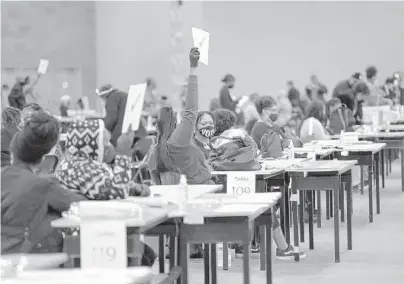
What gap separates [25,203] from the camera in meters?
4.23

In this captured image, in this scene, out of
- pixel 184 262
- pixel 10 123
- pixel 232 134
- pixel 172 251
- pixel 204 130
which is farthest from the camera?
pixel 204 130

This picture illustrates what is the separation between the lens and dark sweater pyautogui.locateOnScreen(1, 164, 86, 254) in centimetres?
423

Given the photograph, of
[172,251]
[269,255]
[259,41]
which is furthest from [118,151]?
[259,41]

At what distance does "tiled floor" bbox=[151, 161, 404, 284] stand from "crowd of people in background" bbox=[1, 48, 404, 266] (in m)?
0.31

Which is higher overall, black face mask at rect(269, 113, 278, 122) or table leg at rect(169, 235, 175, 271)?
black face mask at rect(269, 113, 278, 122)

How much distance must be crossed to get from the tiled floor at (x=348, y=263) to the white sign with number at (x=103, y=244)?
9.09 feet

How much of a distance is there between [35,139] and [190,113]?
225 cm

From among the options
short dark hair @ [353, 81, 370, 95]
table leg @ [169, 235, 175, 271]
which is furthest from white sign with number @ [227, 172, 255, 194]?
short dark hair @ [353, 81, 370, 95]

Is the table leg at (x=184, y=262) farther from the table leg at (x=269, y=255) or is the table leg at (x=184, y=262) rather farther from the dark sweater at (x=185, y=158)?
the dark sweater at (x=185, y=158)

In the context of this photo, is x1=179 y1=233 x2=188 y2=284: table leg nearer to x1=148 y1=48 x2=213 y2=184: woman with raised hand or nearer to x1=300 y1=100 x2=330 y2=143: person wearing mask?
x1=148 y1=48 x2=213 y2=184: woman with raised hand

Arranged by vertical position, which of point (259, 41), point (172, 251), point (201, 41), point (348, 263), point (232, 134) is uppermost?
point (259, 41)

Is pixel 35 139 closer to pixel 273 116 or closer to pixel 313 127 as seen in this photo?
pixel 273 116

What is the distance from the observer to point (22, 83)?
16.1 metres

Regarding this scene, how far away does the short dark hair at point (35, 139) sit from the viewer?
14.2ft
